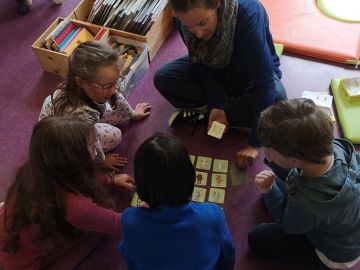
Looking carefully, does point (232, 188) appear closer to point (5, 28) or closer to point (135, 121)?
point (135, 121)

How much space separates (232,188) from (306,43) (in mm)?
1035

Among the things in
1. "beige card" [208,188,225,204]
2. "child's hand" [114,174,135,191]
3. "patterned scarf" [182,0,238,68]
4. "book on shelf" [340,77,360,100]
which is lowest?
"beige card" [208,188,225,204]

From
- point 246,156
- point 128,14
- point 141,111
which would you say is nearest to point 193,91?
point 141,111

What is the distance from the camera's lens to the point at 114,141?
1866 millimetres

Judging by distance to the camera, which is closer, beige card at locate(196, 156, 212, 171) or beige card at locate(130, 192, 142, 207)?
beige card at locate(130, 192, 142, 207)

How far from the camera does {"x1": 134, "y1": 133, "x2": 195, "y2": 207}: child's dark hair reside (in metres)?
0.98

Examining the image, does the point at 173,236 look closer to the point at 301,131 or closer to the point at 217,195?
the point at 301,131

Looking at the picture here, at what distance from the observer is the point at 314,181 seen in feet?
3.69

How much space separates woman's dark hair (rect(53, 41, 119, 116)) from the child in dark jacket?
2.23ft

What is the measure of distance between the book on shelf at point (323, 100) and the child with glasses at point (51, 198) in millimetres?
1159

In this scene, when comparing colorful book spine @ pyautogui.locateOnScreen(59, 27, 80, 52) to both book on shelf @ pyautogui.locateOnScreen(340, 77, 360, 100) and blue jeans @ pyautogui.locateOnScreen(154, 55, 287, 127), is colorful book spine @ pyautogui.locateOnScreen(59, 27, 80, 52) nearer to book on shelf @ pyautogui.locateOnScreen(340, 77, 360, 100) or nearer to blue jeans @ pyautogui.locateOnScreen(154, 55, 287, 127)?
blue jeans @ pyautogui.locateOnScreen(154, 55, 287, 127)

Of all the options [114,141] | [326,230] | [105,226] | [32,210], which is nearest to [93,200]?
[105,226]

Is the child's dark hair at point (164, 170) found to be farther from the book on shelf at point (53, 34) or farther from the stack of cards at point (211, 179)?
the book on shelf at point (53, 34)

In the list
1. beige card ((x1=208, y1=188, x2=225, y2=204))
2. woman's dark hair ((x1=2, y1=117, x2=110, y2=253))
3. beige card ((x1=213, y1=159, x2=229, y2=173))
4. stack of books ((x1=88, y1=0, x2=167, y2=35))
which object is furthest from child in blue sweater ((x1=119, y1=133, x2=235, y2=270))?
stack of books ((x1=88, y1=0, x2=167, y2=35))
